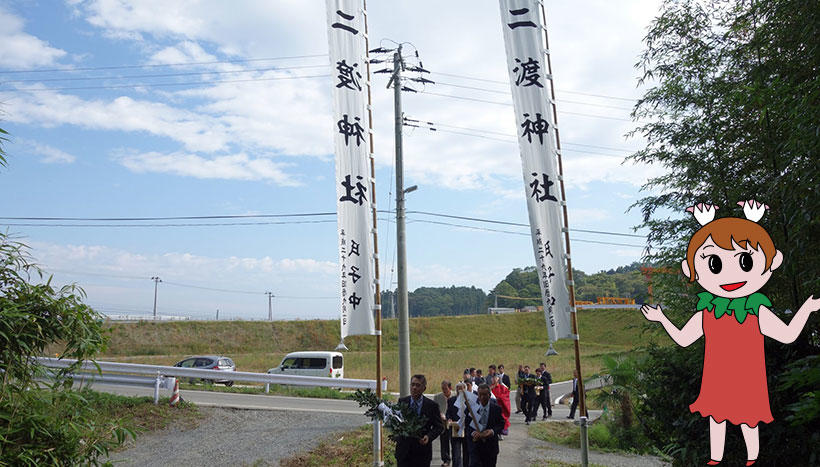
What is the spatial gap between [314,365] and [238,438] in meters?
11.4

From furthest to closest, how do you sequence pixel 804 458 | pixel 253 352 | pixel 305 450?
pixel 253 352
pixel 305 450
pixel 804 458

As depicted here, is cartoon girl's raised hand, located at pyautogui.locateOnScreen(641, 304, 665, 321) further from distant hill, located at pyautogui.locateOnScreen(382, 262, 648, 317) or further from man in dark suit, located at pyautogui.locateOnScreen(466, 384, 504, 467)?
distant hill, located at pyautogui.locateOnScreen(382, 262, 648, 317)

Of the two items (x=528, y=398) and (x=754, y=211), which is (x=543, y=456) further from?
(x=754, y=211)

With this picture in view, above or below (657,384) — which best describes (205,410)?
below

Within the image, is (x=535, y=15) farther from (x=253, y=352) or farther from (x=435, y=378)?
(x=253, y=352)

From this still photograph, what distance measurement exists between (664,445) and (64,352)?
5753mm

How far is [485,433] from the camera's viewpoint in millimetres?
7215

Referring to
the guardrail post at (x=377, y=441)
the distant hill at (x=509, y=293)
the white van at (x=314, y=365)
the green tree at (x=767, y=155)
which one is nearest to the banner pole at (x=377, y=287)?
the guardrail post at (x=377, y=441)

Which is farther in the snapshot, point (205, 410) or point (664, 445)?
point (205, 410)

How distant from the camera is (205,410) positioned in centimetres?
1479

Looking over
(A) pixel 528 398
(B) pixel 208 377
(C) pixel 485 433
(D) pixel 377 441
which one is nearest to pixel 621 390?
(A) pixel 528 398

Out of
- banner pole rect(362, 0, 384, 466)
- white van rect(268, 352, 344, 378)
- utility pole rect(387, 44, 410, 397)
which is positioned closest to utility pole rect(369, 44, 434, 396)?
utility pole rect(387, 44, 410, 397)

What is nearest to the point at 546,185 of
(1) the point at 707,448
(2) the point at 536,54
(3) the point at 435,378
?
(2) the point at 536,54

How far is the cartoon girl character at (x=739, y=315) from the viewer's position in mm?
4648
